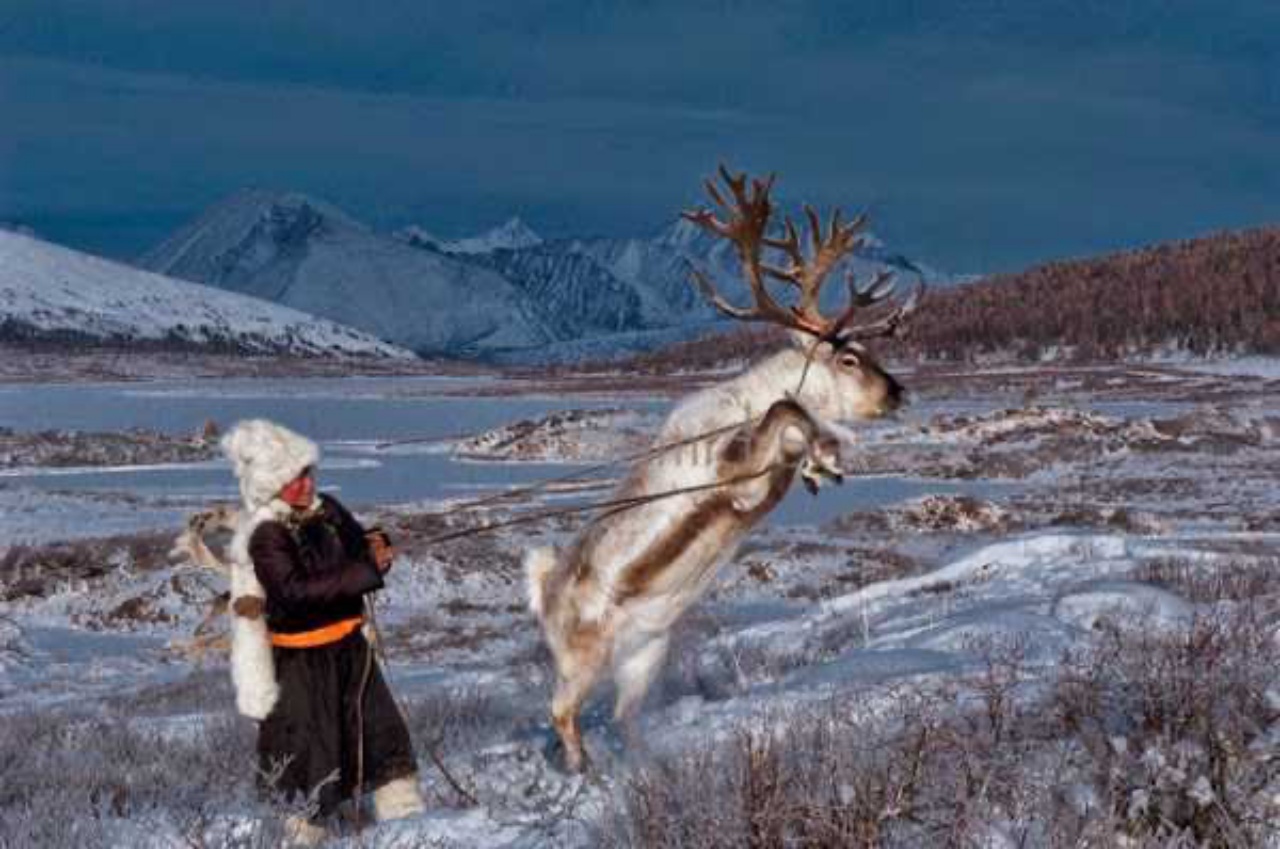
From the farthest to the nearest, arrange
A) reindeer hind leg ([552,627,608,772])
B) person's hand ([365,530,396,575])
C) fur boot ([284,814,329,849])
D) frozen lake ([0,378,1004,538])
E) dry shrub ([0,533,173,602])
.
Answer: frozen lake ([0,378,1004,538]) < dry shrub ([0,533,173,602]) < reindeer hind leg ([552,627,608,772]) < person's hand ([365,530,396,575]) < fur boot ([284,814,329,849])

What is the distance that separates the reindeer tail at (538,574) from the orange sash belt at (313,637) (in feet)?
3.52

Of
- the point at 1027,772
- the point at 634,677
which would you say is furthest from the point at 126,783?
the point at 1027,772

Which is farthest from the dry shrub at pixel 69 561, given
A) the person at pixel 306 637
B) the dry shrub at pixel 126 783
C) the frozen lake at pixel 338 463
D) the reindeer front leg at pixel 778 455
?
the reindeer front leg at pixel 778 455

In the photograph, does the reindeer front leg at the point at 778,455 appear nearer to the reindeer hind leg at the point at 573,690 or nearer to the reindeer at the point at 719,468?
the reindeer at the point at 719,468

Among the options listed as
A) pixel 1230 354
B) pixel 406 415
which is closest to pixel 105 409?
pixel 406 415

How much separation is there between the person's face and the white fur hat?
3 centimetres

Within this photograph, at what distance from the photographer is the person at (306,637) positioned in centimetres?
619

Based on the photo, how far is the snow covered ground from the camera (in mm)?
4961

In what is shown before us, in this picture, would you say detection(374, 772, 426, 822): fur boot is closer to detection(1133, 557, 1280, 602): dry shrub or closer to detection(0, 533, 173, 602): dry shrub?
detection(1133, 557, 1280, 602): dry shrub

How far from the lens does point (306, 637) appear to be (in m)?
6.32

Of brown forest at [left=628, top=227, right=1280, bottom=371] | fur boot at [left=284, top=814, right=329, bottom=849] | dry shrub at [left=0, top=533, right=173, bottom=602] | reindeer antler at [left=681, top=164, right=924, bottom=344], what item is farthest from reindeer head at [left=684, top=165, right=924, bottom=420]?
brown forest at [left=628, top=227, right=1280, bottom=371]

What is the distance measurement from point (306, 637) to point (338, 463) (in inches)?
1275

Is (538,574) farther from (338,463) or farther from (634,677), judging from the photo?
(338,463)

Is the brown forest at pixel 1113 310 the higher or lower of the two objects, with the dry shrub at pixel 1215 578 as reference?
higher
